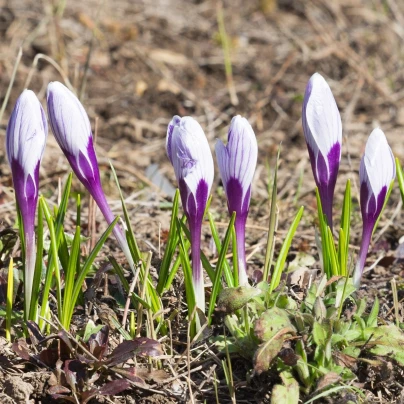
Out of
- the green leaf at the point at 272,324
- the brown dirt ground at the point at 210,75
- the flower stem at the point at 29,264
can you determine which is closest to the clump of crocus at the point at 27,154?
the flower stem at the point at 29,264

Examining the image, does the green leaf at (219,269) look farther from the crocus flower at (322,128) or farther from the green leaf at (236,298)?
the crocus flower at (322,128)

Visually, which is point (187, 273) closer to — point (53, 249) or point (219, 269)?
point (219, 269)

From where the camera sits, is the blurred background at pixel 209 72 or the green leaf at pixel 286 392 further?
the blurred background at pixel 209 72

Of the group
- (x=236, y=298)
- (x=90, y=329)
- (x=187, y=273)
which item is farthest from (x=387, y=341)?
(x=90, y=329)

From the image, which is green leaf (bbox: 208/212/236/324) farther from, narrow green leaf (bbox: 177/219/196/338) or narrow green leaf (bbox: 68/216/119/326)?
narrow green leaf (bbox: 68/216/119/326)

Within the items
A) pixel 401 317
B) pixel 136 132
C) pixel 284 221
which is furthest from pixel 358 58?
pixel 401 317

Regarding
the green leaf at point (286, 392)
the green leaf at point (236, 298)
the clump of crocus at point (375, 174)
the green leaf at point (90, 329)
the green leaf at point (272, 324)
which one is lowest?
the green leaf at point (286, 392)
